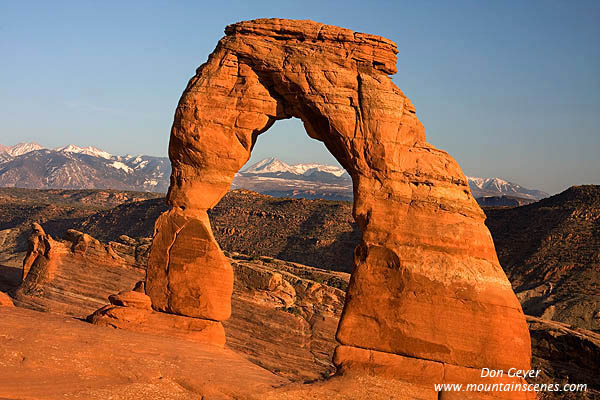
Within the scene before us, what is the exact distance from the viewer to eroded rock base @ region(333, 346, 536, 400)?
1398 centimetres

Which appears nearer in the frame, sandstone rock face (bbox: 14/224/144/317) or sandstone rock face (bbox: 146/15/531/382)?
sandstone rock face (bbox: 146/15/531/382)

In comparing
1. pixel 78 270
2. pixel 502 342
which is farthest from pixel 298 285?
pixel 502 342

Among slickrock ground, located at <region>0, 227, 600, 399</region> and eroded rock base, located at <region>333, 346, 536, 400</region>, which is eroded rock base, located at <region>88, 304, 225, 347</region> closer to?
slickrock ground, located at <region>0, 227, 600, 399</region>

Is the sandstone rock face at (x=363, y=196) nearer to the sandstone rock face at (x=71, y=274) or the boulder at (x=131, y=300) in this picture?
the boulder at (x=131, y=300)

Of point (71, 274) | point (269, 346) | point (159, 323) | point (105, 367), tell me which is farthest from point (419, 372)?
point (71, 274)

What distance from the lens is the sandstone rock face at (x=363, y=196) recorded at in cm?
1462

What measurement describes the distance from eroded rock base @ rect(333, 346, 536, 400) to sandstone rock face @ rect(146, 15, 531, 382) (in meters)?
0.15

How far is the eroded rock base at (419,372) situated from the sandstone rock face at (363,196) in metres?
0.15

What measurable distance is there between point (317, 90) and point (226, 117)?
2897 mm

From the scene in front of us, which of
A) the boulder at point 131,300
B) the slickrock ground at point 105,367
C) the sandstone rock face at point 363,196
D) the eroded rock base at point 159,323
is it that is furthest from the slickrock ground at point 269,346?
the sandstone rock face at point 363,196

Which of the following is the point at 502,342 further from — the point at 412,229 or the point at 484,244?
the point at 412,229

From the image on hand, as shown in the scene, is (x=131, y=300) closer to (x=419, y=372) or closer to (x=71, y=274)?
(x=419, y=372)

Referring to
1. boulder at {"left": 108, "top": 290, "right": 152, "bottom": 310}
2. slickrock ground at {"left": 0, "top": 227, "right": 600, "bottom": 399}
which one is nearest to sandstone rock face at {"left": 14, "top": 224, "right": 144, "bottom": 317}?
slickrock ground at {"left": 0, "top": 227, "right": 600, "bottom": 399}

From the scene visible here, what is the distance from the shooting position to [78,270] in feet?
87.7
